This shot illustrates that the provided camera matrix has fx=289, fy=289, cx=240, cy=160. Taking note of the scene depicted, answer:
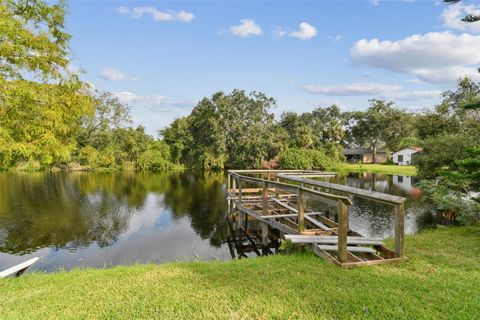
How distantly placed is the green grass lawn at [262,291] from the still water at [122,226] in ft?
15.1

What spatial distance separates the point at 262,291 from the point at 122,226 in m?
12.3

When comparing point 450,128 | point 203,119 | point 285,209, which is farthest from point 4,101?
point 203,119

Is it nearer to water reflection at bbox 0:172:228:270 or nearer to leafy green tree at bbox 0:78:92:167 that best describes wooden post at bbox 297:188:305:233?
water reflection at bbox 0:172:228:270

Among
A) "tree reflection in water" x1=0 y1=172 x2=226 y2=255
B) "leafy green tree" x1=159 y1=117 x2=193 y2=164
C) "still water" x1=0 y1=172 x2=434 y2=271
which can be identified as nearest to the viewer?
"still water" x1=0 y1=172 x2=434 y2=271

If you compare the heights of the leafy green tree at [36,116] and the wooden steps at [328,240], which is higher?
the leafy green tree at [36,116]

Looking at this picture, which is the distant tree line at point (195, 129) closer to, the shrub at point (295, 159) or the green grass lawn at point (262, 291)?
the shrub at point (295, 159)

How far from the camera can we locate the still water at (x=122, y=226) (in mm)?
10680

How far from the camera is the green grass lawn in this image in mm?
3760

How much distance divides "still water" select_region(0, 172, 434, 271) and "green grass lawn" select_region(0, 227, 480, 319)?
4.62 metres

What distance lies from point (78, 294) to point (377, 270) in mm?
4949

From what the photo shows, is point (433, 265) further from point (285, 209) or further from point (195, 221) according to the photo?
point (195, 221)

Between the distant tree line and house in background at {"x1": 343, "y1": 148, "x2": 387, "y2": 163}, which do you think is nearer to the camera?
the distant tree line

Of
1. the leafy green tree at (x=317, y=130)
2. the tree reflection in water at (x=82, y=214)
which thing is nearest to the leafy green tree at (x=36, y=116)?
the tree reflection in water at (x=82, y=214)

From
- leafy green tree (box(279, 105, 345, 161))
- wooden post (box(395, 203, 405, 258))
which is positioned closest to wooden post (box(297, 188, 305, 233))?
wooden post (box(395, 203, 405, 258))
